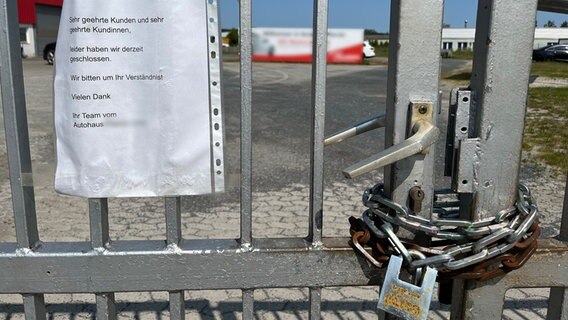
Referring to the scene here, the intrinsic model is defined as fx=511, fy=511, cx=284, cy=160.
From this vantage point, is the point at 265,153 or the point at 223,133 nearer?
the point at 223,133

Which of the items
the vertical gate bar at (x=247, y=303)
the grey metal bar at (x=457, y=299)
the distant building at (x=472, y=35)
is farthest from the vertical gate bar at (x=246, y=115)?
the grey metal bar at (x=457, y=299)

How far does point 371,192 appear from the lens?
59.0 inches

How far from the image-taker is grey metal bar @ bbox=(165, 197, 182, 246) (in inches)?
55.0

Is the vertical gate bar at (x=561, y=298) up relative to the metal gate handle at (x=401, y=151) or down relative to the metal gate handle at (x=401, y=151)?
down

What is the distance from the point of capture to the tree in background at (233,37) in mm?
1361

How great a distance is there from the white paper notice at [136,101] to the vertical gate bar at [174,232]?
31mm

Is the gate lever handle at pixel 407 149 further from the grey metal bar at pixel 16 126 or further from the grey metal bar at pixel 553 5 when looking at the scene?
the grey metal bar at pixel 16 126

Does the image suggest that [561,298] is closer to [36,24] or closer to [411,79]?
[411,79]

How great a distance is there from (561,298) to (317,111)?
3.17 feet

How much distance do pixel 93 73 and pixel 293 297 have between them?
2575 mm

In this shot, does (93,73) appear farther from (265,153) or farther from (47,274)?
(265,153)

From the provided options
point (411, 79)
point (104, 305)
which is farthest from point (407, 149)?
point (104, 305)

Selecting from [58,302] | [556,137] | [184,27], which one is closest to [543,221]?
[58,302]

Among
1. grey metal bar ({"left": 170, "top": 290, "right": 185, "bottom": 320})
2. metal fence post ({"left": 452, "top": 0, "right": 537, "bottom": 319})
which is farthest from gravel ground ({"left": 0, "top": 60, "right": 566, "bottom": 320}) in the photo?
metal fence post ({"left": 452, "top": 0, "right": 537, "bottom": 319})
